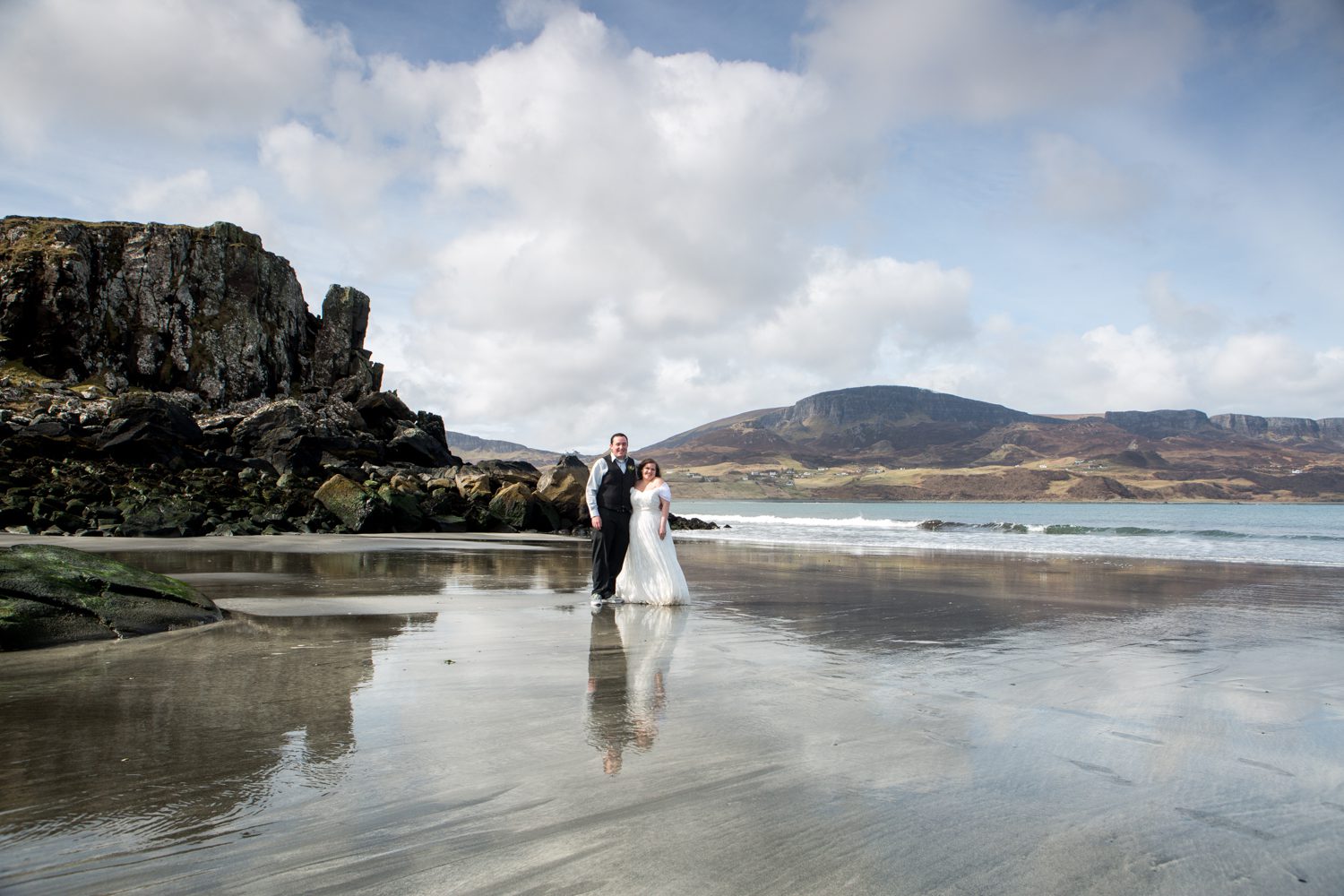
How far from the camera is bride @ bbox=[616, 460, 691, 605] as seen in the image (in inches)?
408

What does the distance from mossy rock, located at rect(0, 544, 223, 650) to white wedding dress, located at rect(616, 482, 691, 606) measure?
4947 mm

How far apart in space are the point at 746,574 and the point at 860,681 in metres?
9.61

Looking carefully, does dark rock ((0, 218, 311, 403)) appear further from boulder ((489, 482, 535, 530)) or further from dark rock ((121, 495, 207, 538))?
dark rock ((121, 495, 207, 538))

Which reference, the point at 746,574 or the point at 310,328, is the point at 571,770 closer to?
the point at 746,574

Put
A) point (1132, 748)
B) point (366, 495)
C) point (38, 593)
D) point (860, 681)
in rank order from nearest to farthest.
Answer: point (1132, 748) < point (860, 681) < point (38, 593) < point (366, 495)

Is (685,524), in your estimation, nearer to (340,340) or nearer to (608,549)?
(340,340)

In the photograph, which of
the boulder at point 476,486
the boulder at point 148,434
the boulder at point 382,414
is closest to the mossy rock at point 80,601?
the boulder at point 476,486

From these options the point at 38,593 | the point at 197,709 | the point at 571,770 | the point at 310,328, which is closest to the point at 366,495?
the point at 38,593

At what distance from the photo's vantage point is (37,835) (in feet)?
8.99

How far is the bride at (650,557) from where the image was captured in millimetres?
10367

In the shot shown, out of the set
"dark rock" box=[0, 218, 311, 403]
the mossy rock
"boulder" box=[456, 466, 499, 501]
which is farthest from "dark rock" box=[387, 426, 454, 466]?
the mossy rock

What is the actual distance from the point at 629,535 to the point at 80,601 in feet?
20.6

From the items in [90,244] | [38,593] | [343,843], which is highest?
[90,244]

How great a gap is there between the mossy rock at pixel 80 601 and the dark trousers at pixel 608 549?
4601mm
